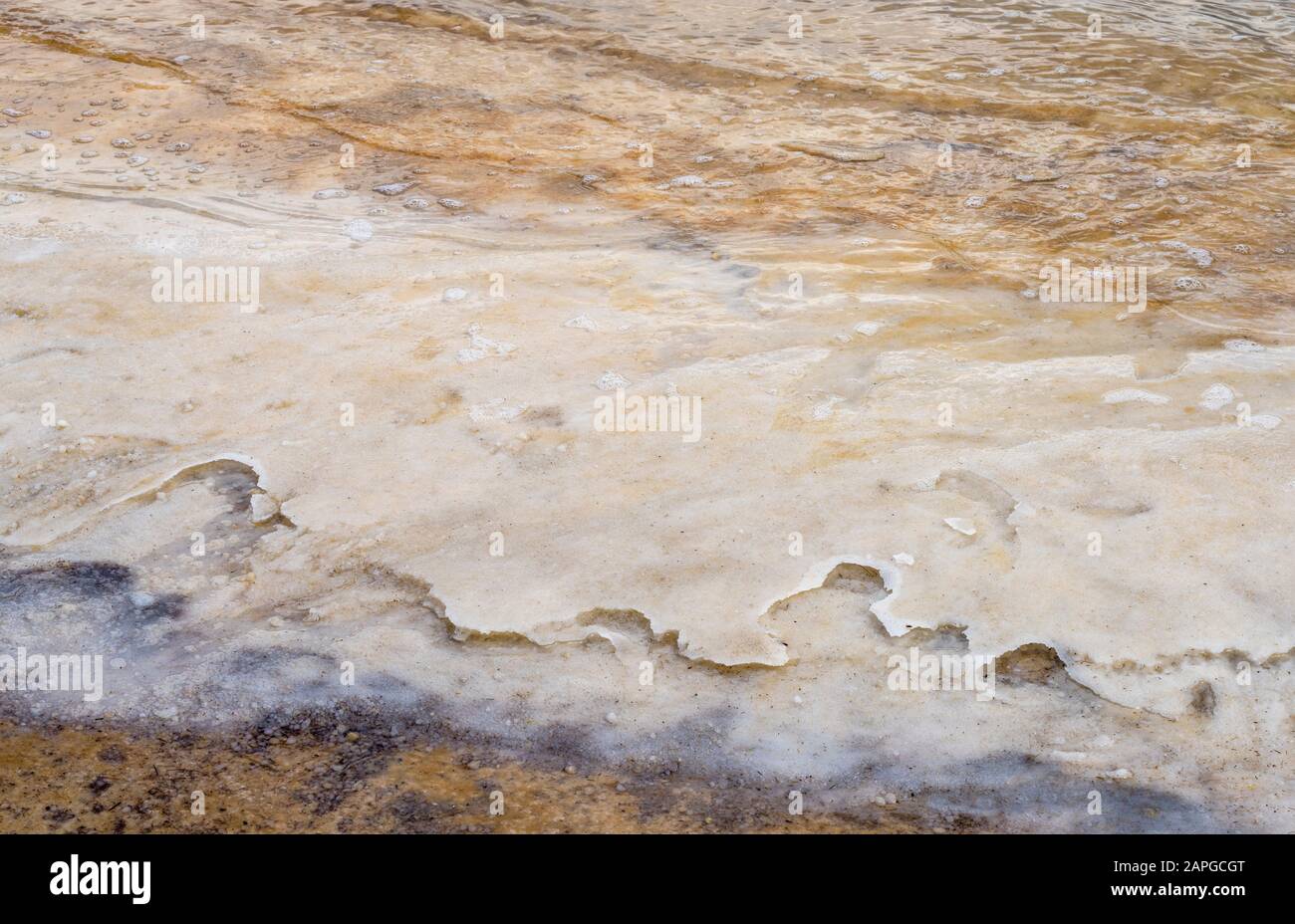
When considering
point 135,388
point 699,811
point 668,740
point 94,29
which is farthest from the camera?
point 94,29

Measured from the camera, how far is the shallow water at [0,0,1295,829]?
2.69 metres

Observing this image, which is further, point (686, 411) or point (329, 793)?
point (686, 411)

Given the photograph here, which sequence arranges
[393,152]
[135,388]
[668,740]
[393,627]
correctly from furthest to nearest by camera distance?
1. [393,152]
2. [135,388]
3. [393,627]
4. [668,740]

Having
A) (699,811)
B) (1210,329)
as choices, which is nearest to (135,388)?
(699,811)

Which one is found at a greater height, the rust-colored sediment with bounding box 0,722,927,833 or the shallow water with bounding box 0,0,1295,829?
the shallow water with bounding box 0,0,1295,829

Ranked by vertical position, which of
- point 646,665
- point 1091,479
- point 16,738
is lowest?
point 16,738

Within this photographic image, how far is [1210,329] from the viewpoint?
3924 millimetres

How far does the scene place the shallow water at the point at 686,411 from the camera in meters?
2.69

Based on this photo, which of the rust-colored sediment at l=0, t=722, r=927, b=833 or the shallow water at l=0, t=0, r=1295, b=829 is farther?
the shallow water at l=0, t=0, r=1295, b=829

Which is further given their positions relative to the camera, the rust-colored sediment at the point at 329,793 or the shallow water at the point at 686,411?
the shallow water at the point at 686,411

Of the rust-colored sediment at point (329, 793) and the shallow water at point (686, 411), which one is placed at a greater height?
the shallow water at point (686, 411)

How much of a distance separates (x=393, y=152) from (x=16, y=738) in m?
3.38

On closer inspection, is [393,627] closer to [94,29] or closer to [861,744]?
[861,744]

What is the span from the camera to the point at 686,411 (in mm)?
3553
